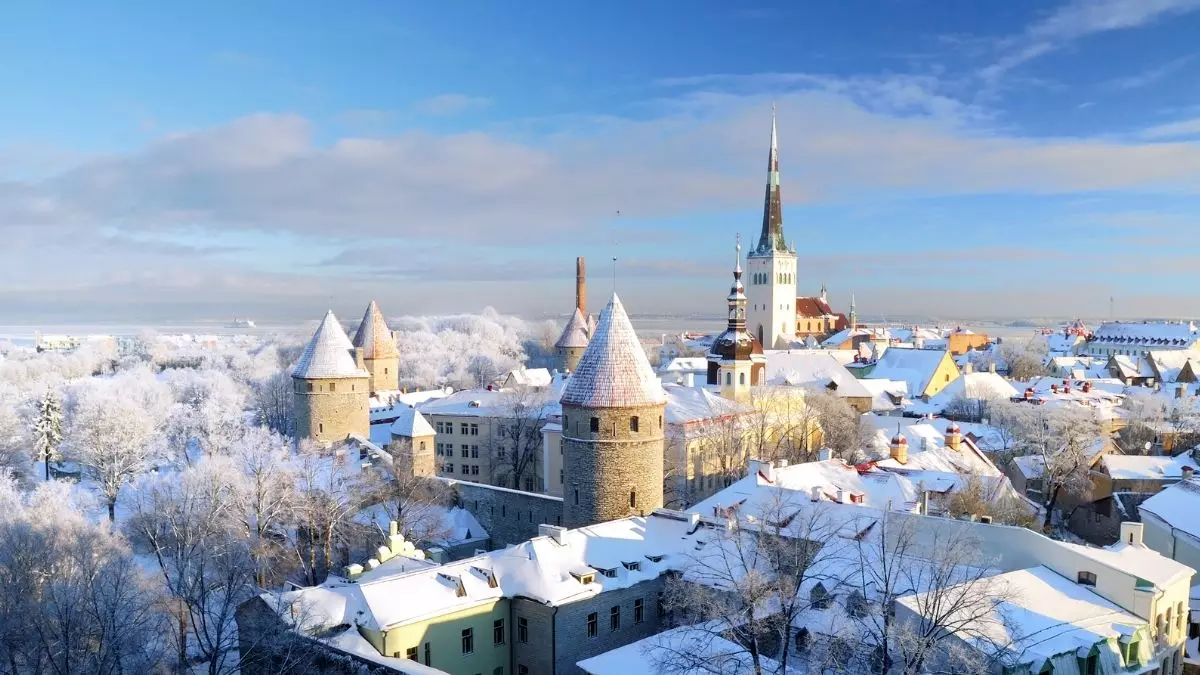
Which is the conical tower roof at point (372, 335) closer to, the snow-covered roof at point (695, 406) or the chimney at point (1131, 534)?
the snow-covered roof at point (695, 406)

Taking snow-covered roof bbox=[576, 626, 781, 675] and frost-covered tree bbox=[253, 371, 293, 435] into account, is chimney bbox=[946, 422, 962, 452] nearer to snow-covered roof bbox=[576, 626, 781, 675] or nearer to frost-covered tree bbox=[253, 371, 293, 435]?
snow-covered roof bbox=[576, 626, 781, 675]

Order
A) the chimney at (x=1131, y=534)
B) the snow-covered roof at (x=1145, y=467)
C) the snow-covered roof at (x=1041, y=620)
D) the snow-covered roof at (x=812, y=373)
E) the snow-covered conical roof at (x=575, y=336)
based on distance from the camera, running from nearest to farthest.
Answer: the snow-covered roof at (x=1041, y=620), the chimney at (x=1131, y=534), the snow-covered roof at (x=1145, y=467), the snow-covered roof at (x=812, y=373), the snow-covered conical roof at (x=575, y=336)

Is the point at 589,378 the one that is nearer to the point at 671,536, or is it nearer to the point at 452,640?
the point at 671,536

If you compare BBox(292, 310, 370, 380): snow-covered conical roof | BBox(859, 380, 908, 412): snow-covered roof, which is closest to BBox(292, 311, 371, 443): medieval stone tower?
BBox(292, 310, 370, 380): snow-covered conical roof

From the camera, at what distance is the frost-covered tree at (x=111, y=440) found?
47.3 metres

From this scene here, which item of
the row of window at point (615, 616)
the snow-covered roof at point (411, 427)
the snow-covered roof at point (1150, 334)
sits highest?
the snow-covered roof at point (1150, 334)

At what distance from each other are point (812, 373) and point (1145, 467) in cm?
2516

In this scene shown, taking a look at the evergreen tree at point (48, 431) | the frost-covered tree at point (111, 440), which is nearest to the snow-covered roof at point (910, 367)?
the frost-covered tree at point (111, 440)

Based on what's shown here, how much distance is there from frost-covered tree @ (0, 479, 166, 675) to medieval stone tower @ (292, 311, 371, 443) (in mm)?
14302

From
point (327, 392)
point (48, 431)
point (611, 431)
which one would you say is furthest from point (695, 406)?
point (48, 431)

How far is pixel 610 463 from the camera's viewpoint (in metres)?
28.2

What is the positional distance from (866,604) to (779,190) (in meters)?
85.6

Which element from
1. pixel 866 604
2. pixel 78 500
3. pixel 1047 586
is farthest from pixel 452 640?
pixel 78 500

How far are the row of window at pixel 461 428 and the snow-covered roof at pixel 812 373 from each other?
20.9 meters
